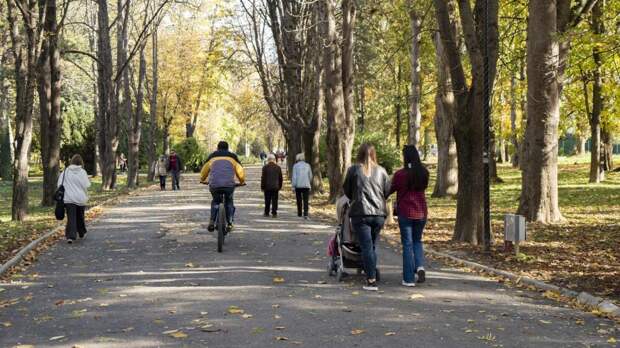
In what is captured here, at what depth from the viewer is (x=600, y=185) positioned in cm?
3125

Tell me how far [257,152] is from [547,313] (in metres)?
118

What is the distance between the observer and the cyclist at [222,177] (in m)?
14.1

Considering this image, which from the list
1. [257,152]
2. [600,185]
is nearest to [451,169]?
[600,185]

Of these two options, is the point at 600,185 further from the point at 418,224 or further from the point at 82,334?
the point at 82,334

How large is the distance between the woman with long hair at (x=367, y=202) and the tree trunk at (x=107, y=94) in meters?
26.0

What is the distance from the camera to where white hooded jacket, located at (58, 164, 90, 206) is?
15078mm

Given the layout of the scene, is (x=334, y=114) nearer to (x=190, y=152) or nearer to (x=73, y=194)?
(x=73, y=194)

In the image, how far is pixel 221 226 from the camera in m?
13.3

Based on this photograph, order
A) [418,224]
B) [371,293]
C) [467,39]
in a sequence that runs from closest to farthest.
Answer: [371,293], [418,224], [467,39]

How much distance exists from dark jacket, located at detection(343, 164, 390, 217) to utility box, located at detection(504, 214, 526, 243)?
3212mm

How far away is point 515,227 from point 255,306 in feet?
17.8

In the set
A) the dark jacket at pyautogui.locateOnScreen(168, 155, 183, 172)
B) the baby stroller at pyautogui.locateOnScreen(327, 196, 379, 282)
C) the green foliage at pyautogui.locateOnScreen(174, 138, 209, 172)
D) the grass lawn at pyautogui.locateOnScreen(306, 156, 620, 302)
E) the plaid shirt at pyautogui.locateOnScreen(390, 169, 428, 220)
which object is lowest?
the grass lawn at pyautogui.locateOnScreen(306, 156, 620, 302)

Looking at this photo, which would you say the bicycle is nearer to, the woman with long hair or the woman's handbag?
the woman's handbag

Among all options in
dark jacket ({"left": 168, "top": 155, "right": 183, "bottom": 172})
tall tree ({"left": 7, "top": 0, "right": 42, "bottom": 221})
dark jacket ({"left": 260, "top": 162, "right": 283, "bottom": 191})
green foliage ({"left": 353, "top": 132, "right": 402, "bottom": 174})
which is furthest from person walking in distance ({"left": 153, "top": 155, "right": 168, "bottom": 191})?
dark jacket ({"left": 260, "top": 162, "right": 283, "bottom": 191})
